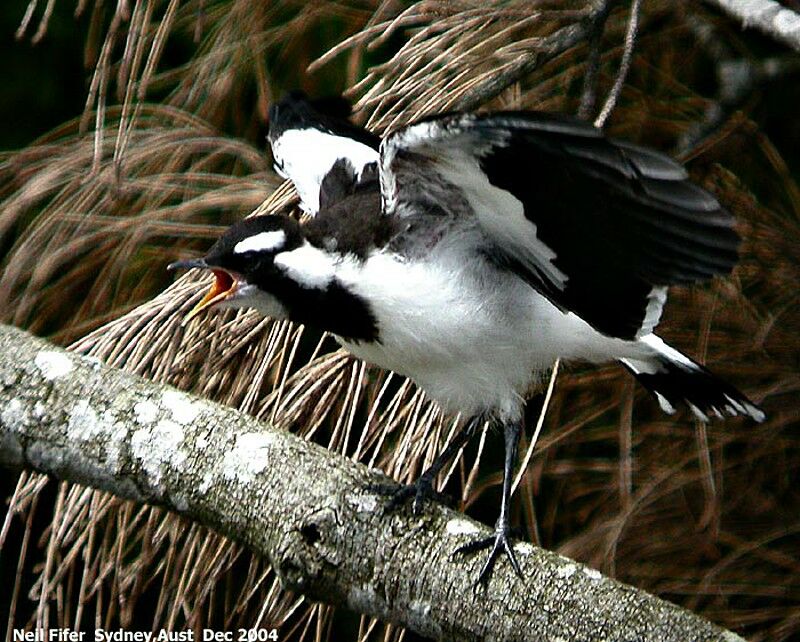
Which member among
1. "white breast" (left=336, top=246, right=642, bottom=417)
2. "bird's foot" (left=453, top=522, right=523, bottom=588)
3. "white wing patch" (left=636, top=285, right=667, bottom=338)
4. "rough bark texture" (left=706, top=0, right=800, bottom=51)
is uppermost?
"rough bark texture" (left=706, top=0, right=800, bottom=51)

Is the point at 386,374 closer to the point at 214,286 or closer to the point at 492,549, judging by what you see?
the point at 214,286

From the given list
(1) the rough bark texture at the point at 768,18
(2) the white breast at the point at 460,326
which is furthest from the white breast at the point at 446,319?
(1) the rough bark texture at the point at 768,18

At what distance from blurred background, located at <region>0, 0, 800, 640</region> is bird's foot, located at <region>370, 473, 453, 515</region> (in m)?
0.05

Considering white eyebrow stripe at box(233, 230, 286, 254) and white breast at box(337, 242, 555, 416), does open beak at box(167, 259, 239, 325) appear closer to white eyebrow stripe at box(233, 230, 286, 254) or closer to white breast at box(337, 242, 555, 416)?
white eyebrow stripe at box(233, 230, 286, 254)

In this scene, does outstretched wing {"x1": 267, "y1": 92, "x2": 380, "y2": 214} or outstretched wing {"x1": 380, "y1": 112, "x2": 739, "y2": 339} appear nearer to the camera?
outstretched wing {"x1": 380, "y1": 112, "x2": 739, "y2": 339}

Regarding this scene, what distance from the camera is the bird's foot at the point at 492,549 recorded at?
63.6 inches

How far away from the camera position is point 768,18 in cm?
209

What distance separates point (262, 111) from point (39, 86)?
2.14 ft

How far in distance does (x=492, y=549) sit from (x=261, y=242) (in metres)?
0.53

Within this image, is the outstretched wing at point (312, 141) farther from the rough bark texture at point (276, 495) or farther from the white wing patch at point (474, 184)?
the rough bark texture at point (276, 495)

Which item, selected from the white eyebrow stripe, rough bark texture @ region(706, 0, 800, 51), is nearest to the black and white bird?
the white eyebrow stripe

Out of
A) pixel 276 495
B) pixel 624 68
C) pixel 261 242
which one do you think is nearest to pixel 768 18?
pixel 624 68

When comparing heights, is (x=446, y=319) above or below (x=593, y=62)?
below

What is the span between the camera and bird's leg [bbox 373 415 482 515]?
1752 mm
